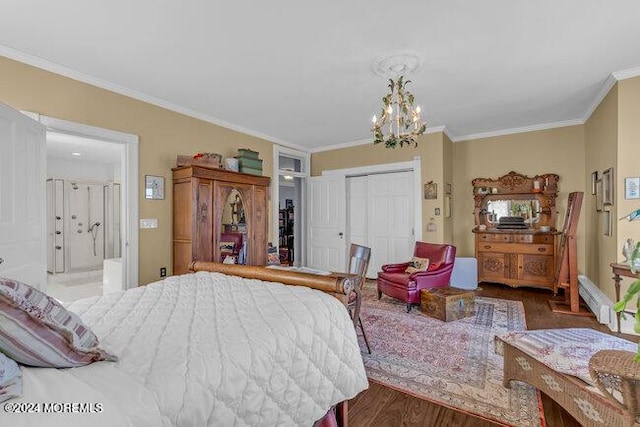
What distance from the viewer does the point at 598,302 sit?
350 centimetres

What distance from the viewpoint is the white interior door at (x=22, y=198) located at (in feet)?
7.00

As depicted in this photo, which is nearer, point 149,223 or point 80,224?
point 149,223

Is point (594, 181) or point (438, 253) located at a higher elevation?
point (594, 181)

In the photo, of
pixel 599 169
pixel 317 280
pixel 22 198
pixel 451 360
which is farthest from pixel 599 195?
pixel 22 198

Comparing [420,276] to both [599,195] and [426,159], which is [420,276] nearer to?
[426,159]

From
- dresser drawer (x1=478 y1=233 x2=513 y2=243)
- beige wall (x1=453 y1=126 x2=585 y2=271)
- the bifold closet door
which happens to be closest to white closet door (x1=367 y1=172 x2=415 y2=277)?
the bifold closet door

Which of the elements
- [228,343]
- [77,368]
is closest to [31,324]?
[77,368]

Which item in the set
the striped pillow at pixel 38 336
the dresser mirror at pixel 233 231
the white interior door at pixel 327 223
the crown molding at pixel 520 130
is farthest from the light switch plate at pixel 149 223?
the crown molding at pixel 520 130

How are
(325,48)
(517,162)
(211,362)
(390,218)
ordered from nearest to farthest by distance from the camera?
(211,362) → (325,48) → (517,162) → (390,218)

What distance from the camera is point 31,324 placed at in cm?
92

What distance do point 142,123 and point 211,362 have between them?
328 centimetres

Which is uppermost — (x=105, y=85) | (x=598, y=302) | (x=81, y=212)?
(x=105, y=85)

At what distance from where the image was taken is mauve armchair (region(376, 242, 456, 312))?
3691mm

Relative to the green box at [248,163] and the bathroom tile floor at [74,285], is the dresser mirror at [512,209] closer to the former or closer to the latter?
the green box at [248,163]
